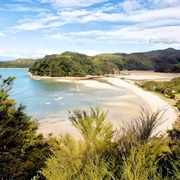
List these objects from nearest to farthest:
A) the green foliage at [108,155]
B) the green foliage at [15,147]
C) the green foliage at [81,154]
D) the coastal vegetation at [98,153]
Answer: the green foliage at [108,155]
the coastal vegetation at [98,153]
the green foliage at [81,154]
the green foliage at [15,147]

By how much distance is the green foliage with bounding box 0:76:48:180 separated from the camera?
453 inches

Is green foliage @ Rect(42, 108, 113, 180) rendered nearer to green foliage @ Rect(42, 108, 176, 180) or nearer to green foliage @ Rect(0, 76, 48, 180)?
green foliage @ Rect(42, 108, 176, 180)

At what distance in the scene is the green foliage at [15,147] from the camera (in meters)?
11.5

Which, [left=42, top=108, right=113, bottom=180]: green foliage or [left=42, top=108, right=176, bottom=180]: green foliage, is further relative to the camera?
[left=42, top=108, right=113, bottom=180]: green foliage

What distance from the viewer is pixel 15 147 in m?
13.4

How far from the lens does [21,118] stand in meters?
16.1

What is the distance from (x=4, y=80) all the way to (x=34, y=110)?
27257 millimetres

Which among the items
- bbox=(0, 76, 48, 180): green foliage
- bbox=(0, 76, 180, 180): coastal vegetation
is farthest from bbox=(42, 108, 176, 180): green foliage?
bbox=(0, 76, 48, 180): green foliage

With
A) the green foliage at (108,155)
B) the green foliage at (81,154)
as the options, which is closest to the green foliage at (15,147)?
the green foliage at (81,154)

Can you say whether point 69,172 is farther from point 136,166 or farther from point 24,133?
point 24,133

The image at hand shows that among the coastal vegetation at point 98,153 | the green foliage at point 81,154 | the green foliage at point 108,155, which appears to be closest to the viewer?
the green foliage at point 108,155

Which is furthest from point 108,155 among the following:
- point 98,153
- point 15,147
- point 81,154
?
point 15,147

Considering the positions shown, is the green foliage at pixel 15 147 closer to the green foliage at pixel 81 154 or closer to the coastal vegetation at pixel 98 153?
the coastal vegetation at pixel 98 153

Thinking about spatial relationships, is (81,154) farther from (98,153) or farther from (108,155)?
(108,155)
